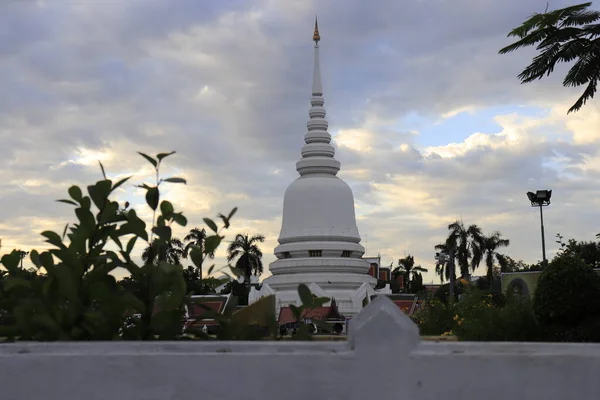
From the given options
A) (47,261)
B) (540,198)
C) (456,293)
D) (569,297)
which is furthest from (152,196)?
(456,293)

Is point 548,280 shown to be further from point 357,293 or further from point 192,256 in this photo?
point 357,293

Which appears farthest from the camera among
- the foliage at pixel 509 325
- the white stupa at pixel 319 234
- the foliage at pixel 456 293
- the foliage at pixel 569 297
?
the white stupa at pixel 319 234

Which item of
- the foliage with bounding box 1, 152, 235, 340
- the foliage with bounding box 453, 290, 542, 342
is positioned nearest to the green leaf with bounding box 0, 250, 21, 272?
the foliage with bounding box 1, 152, 235, 340

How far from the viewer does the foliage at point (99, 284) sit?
5.27m

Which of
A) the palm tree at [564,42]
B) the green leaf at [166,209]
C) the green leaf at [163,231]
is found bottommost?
the green leaf at [163,231]

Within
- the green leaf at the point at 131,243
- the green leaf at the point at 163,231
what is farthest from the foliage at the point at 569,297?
the green leaf at the point at 131,243

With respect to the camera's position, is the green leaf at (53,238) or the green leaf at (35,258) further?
the green leaf at (35,258)

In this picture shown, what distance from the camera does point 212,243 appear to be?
581 centimetres

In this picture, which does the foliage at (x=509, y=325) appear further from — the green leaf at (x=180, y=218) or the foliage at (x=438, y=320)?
the green leaf at (x=180, y=218)

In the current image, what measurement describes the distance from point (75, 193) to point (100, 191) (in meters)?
0.27

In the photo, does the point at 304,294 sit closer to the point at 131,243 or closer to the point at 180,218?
the point at 180,218

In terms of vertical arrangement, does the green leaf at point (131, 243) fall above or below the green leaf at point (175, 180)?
below

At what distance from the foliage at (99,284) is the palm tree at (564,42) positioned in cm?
1293

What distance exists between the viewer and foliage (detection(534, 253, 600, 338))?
899 centimetres
